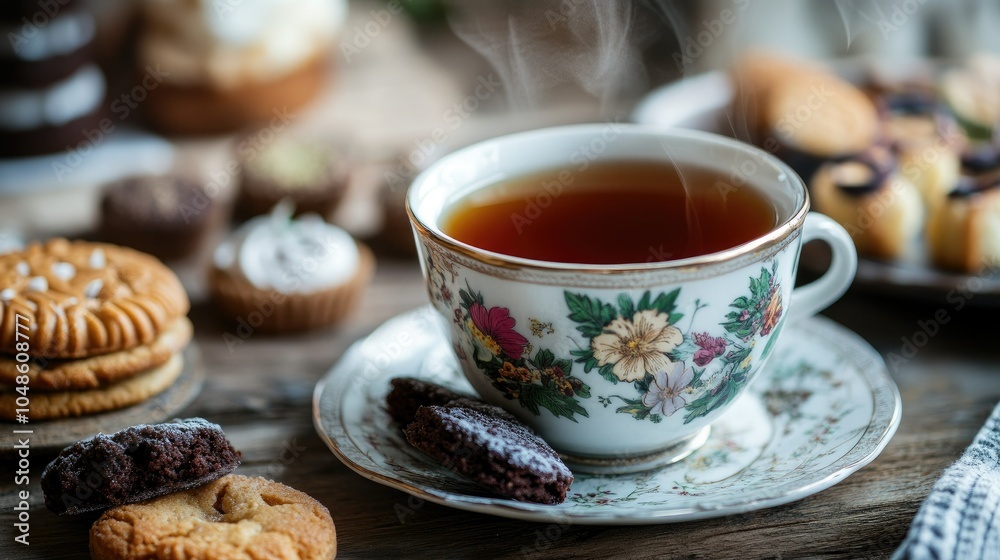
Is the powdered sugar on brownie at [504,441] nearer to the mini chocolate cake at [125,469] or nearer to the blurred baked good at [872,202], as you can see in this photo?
the mini chocolate cake at [125,469]

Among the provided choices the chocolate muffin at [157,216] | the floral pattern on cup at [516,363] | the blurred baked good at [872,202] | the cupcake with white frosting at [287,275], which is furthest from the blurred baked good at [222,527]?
the blurred baked good at [872,202]

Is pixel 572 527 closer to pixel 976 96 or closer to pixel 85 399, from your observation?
pixel 85 399

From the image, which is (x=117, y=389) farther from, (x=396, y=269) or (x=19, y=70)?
(x=19, y=70)

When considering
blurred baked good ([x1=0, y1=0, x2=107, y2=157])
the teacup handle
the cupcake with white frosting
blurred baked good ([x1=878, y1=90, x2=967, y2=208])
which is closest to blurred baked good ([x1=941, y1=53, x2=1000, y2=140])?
blurred baked good ([x1=878, y1=90, x2=967, y2=208])

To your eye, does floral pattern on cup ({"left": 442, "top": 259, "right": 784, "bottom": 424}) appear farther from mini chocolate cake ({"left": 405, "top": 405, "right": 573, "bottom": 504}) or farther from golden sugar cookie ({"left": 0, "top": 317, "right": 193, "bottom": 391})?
golden sugar cookie ({"left": 0, "top": 317, "right": 193, "bottom": 391})

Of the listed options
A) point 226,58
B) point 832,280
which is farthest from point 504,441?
point 226,58

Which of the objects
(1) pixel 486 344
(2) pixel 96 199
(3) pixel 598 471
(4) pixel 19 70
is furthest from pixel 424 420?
(4) pixel 19 70
